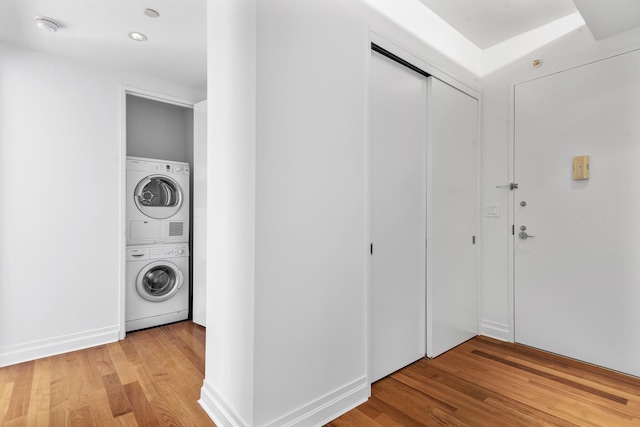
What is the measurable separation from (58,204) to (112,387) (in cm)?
165

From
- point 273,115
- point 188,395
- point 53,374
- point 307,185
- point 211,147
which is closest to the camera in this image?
point 273,115

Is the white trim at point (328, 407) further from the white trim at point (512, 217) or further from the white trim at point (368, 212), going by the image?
the white trim at point (512, 217)

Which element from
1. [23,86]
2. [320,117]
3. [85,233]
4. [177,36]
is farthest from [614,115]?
[23,86]

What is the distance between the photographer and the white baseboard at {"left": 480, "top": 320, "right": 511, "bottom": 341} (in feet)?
9.66

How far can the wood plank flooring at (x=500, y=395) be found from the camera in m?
1.80

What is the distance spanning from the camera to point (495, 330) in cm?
301

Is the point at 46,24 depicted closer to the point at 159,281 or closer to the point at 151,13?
the point at 151,13

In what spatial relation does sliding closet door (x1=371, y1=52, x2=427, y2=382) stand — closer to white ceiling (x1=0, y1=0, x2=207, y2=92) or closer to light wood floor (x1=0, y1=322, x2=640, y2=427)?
light wood floor (x1=0, y1=322, x2=640, y2=427)

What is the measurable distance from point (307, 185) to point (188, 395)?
5.09ft

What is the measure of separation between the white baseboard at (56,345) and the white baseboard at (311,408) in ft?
5.28

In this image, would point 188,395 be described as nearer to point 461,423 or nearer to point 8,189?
point 461,423

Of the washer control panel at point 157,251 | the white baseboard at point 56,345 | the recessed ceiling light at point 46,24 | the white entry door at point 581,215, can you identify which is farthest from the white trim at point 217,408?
the recessed ceiling light at point 46,24

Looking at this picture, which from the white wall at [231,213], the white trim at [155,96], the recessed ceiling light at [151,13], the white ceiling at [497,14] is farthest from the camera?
the white trim at [155,96]

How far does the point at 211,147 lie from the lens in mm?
1896
